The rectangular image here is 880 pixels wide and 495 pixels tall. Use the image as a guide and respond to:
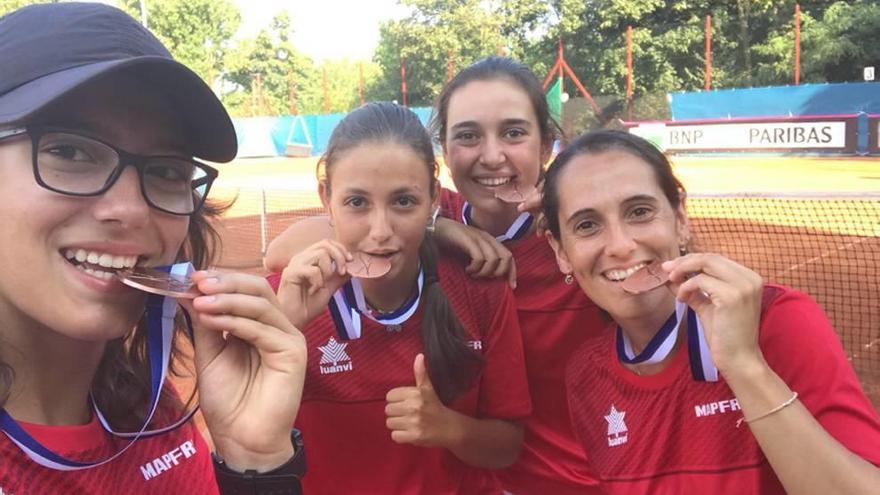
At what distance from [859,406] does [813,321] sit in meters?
0.25

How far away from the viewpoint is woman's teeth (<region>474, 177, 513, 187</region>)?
3047 mm

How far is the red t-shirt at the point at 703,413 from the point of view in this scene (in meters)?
1.85

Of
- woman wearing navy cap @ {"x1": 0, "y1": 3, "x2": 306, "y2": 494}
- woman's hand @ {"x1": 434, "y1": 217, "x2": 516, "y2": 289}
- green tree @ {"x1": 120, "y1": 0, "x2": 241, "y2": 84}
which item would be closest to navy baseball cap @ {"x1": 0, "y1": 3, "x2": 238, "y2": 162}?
woman wearing navy cap @ {"x1": 0, "y1": 3, "x2": 306, "y2": 494}

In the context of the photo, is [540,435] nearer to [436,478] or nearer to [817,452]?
[436,478]

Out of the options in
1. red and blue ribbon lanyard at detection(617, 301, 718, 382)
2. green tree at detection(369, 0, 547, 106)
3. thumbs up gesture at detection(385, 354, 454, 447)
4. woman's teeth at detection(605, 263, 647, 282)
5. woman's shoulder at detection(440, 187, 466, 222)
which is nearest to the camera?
red and blue ribbon lanyard at detection(617, 301, 718, 382)

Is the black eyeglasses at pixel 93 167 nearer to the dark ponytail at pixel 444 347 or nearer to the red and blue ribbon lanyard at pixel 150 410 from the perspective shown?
the red and blue ribbon lanyard at pixel 150 410

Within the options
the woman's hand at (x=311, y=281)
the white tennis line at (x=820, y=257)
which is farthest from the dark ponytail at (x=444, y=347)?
the white tennis line at (x=820, y=257)

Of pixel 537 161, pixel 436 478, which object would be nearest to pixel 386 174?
pixel 537 161

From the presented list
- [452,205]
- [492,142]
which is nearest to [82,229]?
[492,142]

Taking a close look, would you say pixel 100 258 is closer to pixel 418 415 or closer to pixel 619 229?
pixel 418 415

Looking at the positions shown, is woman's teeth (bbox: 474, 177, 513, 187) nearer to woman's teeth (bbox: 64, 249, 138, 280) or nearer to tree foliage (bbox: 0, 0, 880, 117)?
woman's teeth (bbox: 64, 249, 138, 280)

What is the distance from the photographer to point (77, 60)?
1453 millimetres

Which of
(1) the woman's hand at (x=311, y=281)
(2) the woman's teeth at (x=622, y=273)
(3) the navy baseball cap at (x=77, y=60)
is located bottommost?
(2) the woman's teeth at (x=622, y=273)

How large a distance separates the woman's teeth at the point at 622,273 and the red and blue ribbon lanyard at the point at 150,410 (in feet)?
4.00
